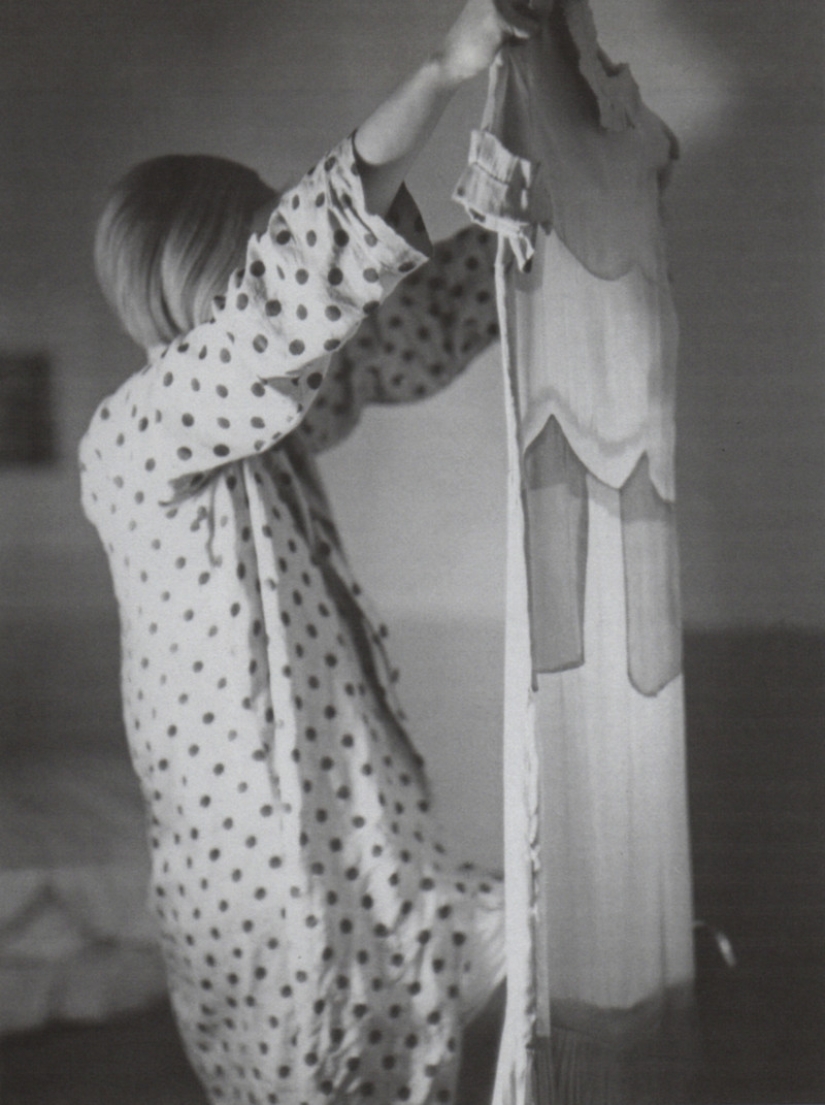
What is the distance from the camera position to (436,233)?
0.94 meters

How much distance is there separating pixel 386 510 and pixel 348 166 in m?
0.39

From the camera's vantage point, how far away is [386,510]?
965 millimetres

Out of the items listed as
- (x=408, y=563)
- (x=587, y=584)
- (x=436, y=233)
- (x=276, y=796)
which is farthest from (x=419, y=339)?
(x=276, y=796)

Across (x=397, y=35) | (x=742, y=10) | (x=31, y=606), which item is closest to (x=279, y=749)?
(x=31, y=606)

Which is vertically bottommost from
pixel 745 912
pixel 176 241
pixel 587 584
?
pixel 745 912

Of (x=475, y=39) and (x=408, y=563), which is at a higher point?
(x=475, y=39)

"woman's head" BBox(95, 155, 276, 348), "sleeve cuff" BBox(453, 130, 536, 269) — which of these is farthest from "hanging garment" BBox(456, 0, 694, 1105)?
"woman's head" BBox(95, 155, 276, 348)

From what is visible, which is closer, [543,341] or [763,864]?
[543,341]

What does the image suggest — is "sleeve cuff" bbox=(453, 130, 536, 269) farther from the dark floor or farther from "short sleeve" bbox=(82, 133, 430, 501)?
the dark floor

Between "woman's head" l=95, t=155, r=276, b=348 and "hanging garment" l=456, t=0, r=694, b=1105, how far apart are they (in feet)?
0.81

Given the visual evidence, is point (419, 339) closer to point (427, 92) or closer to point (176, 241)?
point (176, 241)

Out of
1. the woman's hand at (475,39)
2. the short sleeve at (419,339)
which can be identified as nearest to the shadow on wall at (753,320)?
the short sleeve at (419,339)

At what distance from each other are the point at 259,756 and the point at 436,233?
0.48 meters

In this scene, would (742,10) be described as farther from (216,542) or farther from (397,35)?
(216,542)
